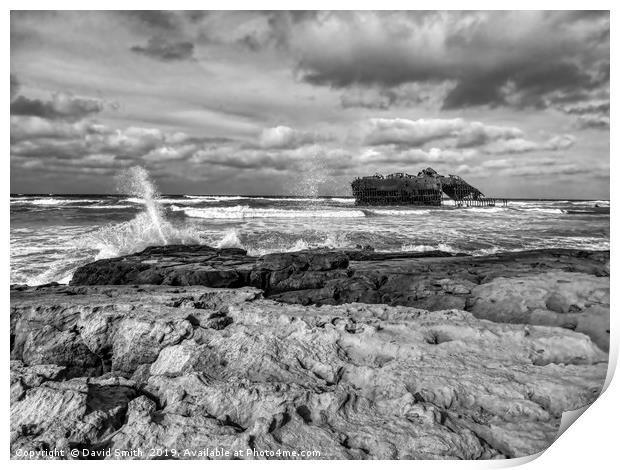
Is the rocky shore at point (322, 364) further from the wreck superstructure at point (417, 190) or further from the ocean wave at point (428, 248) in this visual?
the ocean wave at point (428, 248)

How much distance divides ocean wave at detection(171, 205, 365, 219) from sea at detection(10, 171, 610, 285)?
0.13 feet

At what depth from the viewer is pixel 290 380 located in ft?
9.04

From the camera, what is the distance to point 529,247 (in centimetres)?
685

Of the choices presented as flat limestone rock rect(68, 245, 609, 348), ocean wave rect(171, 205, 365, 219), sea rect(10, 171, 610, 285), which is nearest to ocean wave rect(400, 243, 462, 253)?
sea rect(10, 171, 610, 285)

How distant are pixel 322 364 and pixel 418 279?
1780 millimetres

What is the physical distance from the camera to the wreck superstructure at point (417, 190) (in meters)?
5.77

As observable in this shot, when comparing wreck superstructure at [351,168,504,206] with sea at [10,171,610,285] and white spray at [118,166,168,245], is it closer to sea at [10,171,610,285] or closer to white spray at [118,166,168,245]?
sea at [10,171,610,285]

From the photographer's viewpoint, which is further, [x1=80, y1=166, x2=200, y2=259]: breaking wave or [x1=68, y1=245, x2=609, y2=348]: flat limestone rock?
[x1=80, y1=166, x2=200, y2=259]: breaking wave

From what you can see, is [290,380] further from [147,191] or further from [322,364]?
[147,191]

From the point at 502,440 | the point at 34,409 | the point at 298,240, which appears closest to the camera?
the point at 502,440

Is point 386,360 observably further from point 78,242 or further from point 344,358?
point 78,242

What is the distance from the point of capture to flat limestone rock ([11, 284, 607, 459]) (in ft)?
7.86
